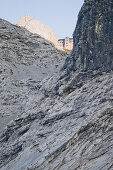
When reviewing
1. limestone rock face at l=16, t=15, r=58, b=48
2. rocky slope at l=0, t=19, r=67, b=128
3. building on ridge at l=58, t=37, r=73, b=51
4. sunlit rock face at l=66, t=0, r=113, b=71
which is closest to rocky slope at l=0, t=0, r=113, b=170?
sunlit rock face at l=66, t=0, r=113, b=71

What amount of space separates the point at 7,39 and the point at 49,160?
40.4 m

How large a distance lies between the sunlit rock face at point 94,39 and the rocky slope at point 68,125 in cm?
14

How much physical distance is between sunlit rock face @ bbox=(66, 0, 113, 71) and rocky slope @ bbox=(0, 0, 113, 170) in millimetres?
141

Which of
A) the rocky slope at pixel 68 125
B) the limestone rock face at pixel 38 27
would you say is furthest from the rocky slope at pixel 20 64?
the limestone rock face at pixel 38 27

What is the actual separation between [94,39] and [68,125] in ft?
36.3

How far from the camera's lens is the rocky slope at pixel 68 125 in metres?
19.5

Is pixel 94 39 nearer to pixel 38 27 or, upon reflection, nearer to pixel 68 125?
pixel 68 125

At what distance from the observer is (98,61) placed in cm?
2922

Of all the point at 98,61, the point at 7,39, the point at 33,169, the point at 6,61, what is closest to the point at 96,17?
the point at 98,61

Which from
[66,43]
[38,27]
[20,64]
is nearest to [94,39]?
[20,64]

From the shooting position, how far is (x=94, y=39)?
3072cm

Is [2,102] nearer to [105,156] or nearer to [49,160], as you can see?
[49,160]

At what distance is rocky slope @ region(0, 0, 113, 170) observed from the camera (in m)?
19.5

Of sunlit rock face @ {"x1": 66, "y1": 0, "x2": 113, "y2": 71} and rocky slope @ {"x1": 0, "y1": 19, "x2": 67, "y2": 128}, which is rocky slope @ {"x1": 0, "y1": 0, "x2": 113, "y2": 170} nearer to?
sunlit rock face @ {"x1": 66, "y1": 0, "x2": 113, "y2": 71}
